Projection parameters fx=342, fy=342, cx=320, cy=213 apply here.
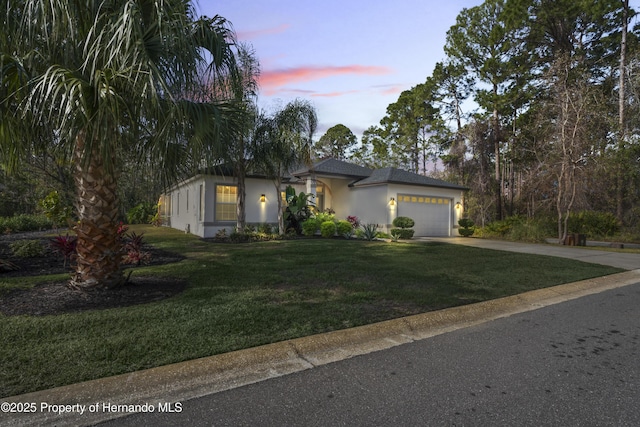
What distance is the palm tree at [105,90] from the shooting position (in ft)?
13.2

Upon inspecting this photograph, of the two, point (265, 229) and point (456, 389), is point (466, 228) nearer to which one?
point (265, 229)

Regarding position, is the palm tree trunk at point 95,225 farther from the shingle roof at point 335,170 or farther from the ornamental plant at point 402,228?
the shingle roof at point 335,170

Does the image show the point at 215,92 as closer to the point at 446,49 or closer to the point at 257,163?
the point at 257,163

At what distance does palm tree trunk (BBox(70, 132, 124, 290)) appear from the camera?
194 inches

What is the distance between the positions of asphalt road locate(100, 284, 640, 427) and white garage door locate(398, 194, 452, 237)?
14611 millimetres

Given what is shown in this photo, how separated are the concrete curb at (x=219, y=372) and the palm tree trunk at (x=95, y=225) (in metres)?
2.88

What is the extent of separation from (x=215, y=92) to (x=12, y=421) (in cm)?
449

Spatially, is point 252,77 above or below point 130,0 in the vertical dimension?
above

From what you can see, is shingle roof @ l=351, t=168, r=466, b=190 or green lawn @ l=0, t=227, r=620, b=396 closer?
green lawn @ l=0, t=227, r=620, b=396

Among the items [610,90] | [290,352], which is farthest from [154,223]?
[610,90]

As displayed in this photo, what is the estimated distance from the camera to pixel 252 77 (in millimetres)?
13375

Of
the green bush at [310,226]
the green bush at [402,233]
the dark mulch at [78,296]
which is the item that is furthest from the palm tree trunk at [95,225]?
the green bush at [402,233]

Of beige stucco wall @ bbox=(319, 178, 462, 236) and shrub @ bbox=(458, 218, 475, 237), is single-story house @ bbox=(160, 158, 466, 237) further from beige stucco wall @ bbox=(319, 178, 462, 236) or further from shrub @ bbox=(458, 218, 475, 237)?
shrub @ bbox=(458, 218, 475, 237)

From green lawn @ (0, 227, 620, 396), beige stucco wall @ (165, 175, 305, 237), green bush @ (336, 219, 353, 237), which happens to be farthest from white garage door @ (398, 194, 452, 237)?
green lawn @ (0, 227, 620, 396)
